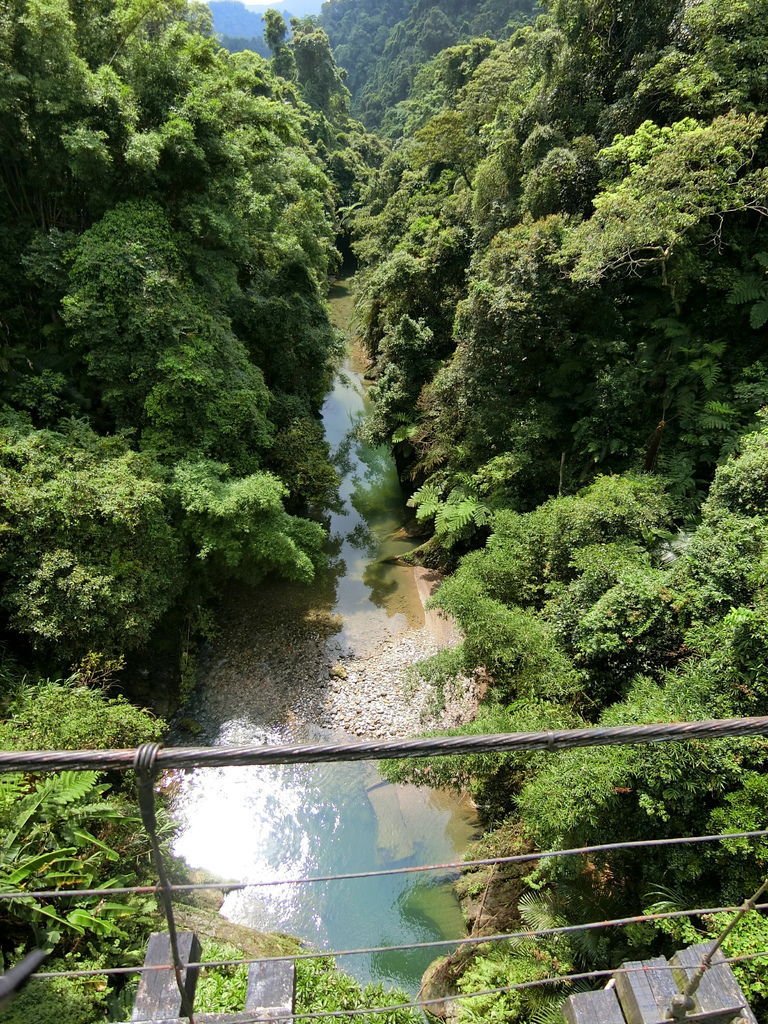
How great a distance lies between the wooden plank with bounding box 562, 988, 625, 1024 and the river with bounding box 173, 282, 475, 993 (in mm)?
6960

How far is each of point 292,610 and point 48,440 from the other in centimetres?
630

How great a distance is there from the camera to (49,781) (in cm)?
616

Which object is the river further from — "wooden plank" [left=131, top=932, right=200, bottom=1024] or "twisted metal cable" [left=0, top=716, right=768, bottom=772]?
"twisted metal cable" [left=0, top=716, right=768, bottom=772]

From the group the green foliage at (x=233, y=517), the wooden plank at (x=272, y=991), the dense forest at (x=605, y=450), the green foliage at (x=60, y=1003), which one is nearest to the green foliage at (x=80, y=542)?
the green foliage at (x=233, y=517)

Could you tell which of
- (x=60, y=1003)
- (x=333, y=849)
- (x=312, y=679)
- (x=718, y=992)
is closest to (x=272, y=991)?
(x=718, y=992)

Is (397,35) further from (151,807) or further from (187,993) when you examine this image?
(187,993)

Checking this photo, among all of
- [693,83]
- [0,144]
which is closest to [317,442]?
[0,144]

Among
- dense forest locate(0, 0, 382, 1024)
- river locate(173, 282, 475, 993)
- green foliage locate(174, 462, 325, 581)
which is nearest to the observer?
dense forest locate(0, 0, 382, 1024)

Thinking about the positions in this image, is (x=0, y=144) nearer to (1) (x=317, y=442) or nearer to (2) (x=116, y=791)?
(1) (x=317, y=442)

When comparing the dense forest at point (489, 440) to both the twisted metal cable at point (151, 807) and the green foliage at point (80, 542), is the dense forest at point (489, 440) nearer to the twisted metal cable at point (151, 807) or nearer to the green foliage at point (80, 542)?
the green foliage at point (80, 542)

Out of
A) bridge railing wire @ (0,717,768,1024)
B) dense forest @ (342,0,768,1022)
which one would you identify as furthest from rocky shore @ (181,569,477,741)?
bridge railing wire @ (0,717,768,1024)

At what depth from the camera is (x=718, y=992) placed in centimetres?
201

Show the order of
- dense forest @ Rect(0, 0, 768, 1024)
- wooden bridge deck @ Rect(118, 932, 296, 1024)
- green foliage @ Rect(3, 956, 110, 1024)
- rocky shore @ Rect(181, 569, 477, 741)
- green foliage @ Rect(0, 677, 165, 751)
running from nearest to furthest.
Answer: wooden bridge deck @ Rect(118, 932, 296, 1024), green foliage @ Rect(3, 956, 110, 1024), dense forest @ Rect(0, 0, 768, 1024), green foliage @ Rect(0, 677, 165, 751), rocky shore @ Rect(181, 569, 477, 741)

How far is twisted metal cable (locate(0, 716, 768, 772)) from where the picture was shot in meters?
1.56
